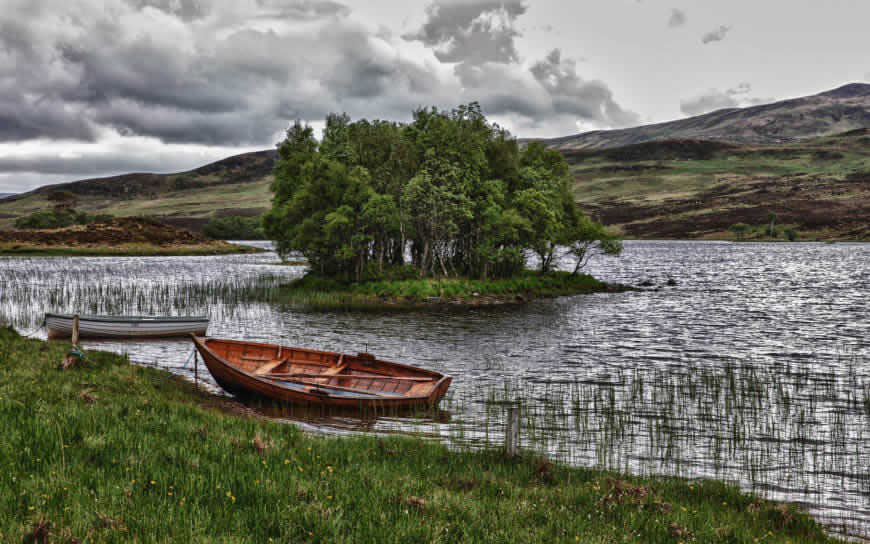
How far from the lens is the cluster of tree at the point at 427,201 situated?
54.2 meters

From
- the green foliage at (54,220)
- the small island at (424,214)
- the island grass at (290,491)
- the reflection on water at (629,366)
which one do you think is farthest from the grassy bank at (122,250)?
the island grass at (290,491)

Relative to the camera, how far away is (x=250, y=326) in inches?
1497

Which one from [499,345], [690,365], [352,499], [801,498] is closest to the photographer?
[352,499]

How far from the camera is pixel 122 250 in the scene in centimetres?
12762

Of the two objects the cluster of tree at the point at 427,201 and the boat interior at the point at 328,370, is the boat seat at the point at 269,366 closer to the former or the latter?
the boat interior at the point at 328,370

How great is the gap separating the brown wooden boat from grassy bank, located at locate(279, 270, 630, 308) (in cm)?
2753

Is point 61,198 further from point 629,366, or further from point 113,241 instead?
point 629,366

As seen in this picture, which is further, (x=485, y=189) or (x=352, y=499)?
(x=485, y=189)

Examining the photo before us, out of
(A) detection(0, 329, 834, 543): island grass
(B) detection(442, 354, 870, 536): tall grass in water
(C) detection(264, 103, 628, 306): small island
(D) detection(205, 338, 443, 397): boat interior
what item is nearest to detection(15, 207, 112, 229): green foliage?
(C) detection(264, 103, 628, 306): small island

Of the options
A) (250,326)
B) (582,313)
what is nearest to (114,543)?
(250,326)

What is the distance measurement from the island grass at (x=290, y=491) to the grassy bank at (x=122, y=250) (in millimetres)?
124254

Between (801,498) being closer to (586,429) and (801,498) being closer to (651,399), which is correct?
(586,429)

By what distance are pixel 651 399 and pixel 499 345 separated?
13.4m

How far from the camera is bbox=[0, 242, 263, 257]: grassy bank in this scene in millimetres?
112875
